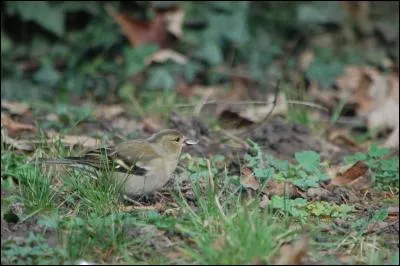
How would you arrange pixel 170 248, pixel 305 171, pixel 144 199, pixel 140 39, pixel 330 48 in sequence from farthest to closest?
pixel 330 48 → pixel 140 39 → pixel 305 171 → pixel 144 199 → pixel 170 248

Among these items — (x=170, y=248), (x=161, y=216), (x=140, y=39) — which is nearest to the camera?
(x=170, y=248)

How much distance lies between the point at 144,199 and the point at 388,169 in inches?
74.4

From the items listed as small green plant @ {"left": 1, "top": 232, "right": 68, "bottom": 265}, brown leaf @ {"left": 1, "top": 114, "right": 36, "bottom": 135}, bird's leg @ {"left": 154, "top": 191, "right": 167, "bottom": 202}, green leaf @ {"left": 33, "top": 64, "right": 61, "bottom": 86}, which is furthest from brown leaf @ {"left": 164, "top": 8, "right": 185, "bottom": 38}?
small green plant @ {"left": 1, "top": 232, "right": 68, "bottom": 265}

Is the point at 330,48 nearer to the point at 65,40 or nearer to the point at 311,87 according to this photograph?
the point at 311,87

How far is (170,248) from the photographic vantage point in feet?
15.3

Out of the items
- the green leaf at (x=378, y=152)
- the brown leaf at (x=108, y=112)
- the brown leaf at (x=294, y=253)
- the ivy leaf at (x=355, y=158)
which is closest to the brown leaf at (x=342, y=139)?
the ivy leaf at (x=355, y=158)

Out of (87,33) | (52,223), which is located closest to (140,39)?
(87,33)

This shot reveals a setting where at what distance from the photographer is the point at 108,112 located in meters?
8.73

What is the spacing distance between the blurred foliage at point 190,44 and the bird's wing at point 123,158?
12.7ft

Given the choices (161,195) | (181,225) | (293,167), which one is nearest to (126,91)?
(293,167)

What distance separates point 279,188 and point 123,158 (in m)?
1.04

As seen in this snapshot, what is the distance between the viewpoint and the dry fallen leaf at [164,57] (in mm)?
9773

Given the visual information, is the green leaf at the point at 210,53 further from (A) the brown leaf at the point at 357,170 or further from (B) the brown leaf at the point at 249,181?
(B) the brown leaf at the point at 249,181

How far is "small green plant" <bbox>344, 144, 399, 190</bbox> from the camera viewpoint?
21.4ft
